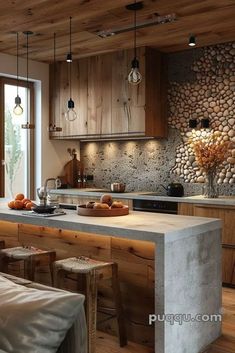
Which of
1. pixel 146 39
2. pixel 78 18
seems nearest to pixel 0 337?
pixel 78 18

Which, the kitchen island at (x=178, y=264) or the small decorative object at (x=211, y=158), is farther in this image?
the small decorative object at (x=211, y=158)

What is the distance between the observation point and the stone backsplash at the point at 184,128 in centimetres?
489

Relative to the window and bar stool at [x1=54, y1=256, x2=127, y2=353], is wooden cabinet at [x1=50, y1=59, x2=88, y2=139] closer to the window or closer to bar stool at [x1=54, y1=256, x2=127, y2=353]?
the window

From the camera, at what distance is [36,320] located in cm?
126

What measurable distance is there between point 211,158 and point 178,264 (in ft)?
7.64

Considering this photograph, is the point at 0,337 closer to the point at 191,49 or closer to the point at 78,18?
the point at 78,18

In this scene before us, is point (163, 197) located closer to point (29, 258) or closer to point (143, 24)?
point (143, 24)

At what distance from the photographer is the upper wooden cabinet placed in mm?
5078

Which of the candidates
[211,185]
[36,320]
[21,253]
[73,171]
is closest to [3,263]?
[21,253]

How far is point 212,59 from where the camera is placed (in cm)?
497

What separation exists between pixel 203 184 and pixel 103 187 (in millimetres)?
1637

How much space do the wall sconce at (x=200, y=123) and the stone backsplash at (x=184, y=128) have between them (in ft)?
0.19

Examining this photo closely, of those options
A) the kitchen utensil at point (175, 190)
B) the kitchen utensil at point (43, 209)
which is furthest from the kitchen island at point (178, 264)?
the kitchen utensil at point (175, 190)

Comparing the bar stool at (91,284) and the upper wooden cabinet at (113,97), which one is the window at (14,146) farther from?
the bar stool at (91,284)
